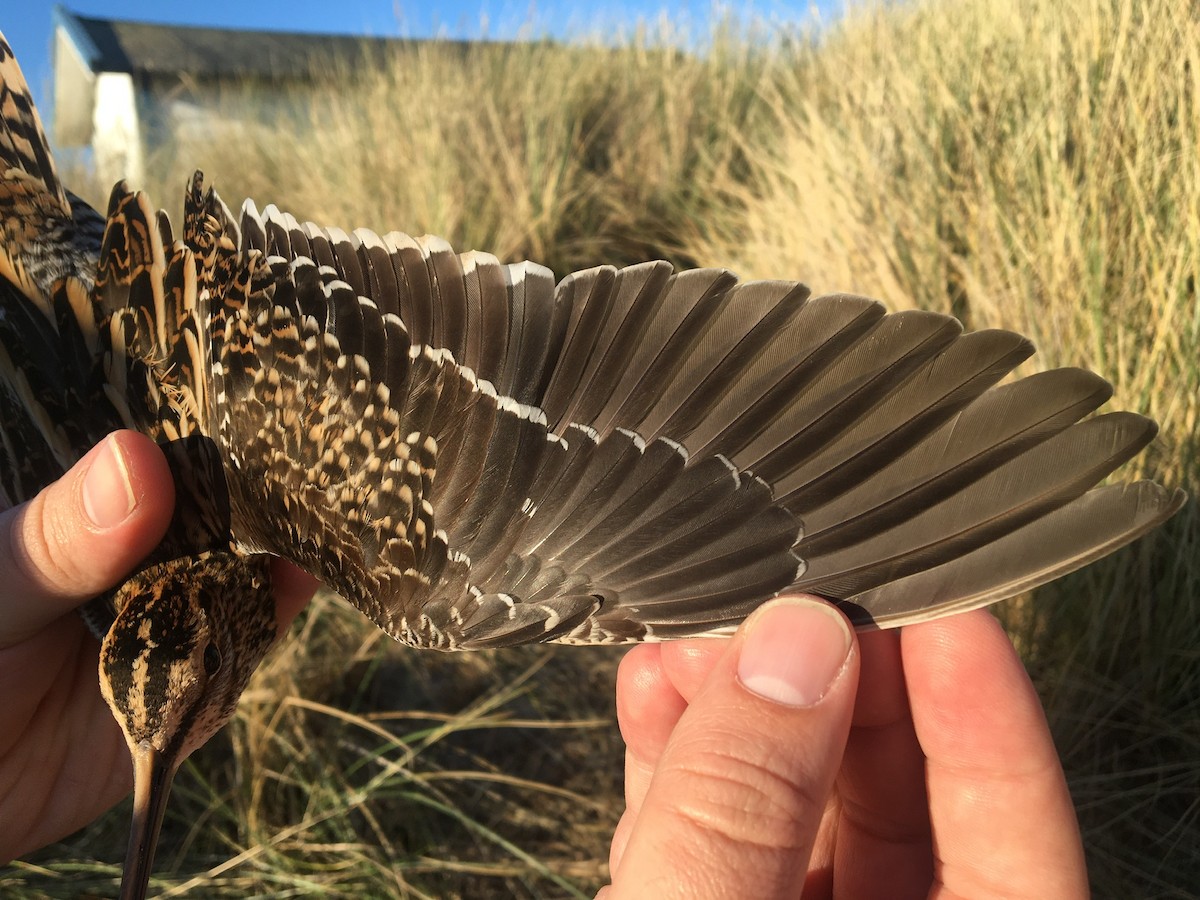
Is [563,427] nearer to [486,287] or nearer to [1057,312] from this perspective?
[486,287]

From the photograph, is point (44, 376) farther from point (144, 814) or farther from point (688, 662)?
point (688, 662)

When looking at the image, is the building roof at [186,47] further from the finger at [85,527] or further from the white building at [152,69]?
the finger at [85,527]

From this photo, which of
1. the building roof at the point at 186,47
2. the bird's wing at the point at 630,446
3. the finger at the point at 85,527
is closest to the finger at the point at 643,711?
the bird's wing at the point at 630,446

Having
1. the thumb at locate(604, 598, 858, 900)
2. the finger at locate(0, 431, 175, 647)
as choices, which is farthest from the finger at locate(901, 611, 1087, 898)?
the finger at locate(0, 431, 175, 647)

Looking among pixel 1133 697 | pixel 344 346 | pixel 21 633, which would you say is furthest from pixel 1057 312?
pixel 21 633

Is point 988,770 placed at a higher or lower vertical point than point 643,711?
higher

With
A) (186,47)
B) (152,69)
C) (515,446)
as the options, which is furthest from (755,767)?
(186,47)
